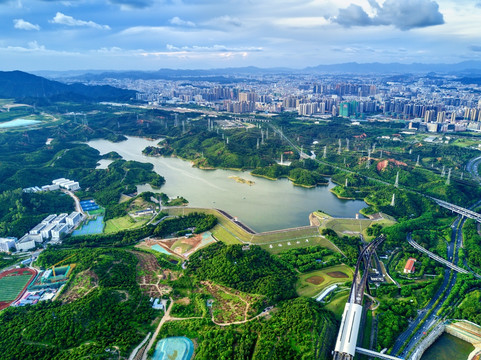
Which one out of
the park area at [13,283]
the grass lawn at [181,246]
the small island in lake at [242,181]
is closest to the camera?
the park area at [13,283]

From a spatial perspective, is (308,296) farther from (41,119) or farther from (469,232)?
(41,119)

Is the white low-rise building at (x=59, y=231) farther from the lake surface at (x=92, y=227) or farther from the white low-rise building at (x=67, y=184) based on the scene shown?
the white low-rise building at (x=67, y=184)

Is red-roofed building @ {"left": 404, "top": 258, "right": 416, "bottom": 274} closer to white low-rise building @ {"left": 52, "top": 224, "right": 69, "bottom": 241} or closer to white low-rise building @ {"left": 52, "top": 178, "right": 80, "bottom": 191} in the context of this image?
white low-rise building @ {"left": 52, "top": 224, "right": 69, "bottom": 241}

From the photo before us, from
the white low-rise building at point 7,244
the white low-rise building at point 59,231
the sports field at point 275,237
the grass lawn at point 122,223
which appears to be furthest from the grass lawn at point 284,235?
the white low-rise building at point 7,244

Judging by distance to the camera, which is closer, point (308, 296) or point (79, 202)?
point (308, 296)

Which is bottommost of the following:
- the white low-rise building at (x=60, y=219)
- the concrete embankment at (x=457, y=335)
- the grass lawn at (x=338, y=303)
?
the concrete embankment at (x=457, y=335)

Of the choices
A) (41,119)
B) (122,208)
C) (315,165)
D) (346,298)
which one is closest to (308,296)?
(346,298)
